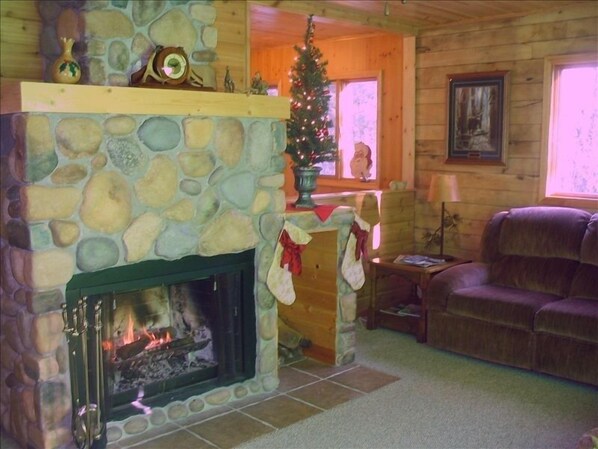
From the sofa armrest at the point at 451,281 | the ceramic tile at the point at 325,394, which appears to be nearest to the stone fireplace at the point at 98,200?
the ceramic tile at the point at 325,394

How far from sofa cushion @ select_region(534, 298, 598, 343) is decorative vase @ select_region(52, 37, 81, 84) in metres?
3.01

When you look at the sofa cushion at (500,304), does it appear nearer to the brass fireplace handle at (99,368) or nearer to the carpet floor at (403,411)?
the carpet floor at (403,411)

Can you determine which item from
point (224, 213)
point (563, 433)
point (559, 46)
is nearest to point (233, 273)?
point (224, 213)

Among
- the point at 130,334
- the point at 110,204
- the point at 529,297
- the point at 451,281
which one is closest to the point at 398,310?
the point at 451,281

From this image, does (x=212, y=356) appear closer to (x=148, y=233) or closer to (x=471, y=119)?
(x=148, y=233)

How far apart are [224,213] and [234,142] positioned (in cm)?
39

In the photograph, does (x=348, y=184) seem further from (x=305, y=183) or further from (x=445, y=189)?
(x=305, y=183)

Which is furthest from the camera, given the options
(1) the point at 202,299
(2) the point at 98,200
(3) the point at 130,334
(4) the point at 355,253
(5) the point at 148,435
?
(4) the point at 355,253

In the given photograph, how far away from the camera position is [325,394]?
13.1ft

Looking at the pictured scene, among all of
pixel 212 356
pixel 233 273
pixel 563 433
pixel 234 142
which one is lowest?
pixel 563 433

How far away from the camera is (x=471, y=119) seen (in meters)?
5.40

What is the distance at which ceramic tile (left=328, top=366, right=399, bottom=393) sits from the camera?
412 centimetres

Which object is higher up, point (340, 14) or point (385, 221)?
point (340, 14)

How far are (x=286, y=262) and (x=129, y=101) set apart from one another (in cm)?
135
